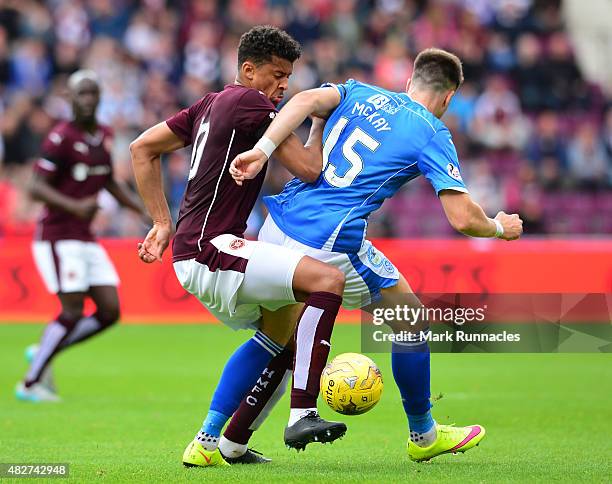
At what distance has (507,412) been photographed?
948 cm

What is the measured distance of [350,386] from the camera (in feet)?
20.2

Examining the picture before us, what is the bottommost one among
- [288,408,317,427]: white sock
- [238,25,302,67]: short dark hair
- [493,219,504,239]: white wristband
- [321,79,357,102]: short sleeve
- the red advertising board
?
the red advertising board

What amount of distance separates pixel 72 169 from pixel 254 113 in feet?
16.1

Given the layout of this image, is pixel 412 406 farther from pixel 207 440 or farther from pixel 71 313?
pixel 71 313

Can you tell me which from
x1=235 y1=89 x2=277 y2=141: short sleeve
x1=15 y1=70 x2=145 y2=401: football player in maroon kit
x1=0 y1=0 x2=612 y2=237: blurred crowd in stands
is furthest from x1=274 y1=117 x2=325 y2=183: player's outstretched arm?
x1=0 y1=0 x2=612 y2=237: blurred crowd in stands

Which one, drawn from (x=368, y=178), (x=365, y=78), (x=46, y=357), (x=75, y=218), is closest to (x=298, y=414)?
(x=368, y=178)

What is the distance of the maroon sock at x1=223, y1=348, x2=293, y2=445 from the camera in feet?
22.4

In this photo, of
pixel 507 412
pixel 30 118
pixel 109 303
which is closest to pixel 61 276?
pixel 109 303

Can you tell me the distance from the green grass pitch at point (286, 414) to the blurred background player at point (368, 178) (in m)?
0.65

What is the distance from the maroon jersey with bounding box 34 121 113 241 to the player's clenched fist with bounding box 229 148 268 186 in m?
5.09

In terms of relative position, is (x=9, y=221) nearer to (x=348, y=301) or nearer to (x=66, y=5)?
(x=66, y=5)

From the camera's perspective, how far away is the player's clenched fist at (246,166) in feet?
19.5

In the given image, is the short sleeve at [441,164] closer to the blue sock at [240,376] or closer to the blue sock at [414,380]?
the blue sock at [414,380]

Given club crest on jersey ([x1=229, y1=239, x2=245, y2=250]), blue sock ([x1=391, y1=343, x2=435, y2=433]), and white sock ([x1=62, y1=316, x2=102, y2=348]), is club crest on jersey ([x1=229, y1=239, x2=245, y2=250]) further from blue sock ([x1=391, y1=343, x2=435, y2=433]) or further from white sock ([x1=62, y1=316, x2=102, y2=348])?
white sock ([x1=62, y1=316, x2=102, y2=348])
